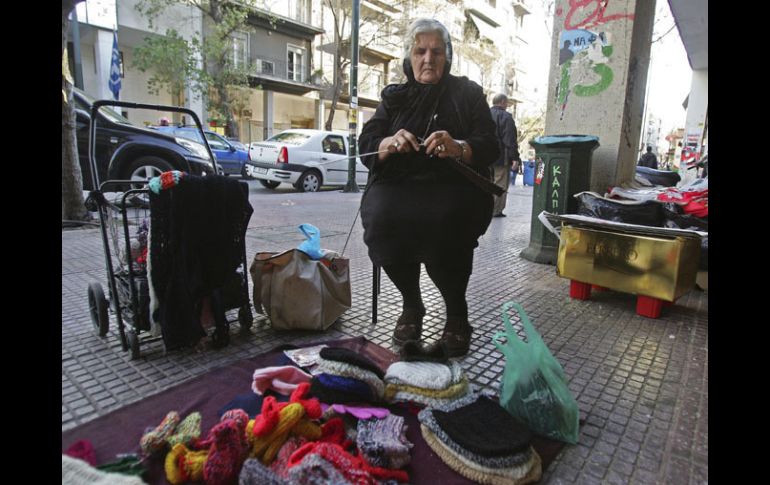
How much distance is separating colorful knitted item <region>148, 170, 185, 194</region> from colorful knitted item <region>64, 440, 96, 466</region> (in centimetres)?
109

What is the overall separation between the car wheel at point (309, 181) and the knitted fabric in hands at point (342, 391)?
9.99m

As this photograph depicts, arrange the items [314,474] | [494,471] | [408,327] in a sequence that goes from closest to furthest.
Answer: [314,474]
[494,471]
[408,327]

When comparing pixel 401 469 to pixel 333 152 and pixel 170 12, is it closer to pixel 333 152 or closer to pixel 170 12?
pixel 333 152

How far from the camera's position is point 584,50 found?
4.76m

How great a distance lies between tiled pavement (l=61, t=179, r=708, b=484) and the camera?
1.74m

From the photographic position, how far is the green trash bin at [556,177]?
4.57 metres

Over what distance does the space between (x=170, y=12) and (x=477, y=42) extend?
19131mm

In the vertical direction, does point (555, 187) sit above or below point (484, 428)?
above

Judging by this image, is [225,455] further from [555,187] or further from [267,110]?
[267,110]

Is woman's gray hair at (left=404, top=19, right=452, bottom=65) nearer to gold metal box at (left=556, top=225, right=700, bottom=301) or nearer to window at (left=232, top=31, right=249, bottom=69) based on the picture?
gold metal box at (left=556, top=225, right=700, bottom=301)

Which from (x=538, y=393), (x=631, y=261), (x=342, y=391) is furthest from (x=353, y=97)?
(x=538, y=393)

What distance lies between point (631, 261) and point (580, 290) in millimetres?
460
